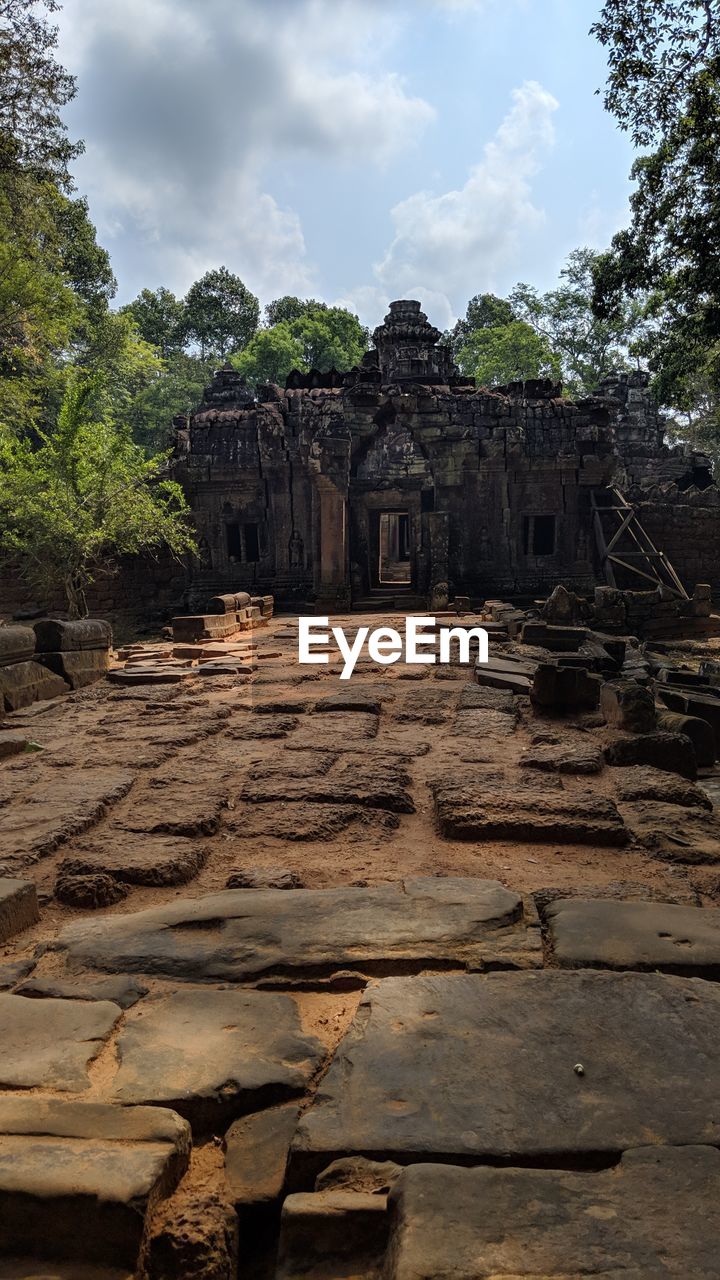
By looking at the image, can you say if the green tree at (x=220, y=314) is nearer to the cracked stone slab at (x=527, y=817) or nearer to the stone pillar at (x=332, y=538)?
the stone pillar at (x=332, y=538)

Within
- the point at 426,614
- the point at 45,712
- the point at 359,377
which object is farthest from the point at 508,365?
the point at 45,712

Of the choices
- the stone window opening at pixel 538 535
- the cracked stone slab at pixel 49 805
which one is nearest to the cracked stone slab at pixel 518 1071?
the cracked stone slab at pixel 49 805

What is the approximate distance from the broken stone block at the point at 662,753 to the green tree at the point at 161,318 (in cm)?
4704

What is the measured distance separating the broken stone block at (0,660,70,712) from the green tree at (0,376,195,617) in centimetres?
646

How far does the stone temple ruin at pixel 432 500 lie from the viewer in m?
18.3

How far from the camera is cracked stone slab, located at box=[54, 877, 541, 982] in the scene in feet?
7.40

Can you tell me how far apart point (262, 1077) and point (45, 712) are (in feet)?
18.1

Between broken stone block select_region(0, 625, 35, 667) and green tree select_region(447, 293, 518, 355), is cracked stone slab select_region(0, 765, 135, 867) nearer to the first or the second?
broken stone block select_region(0, 625, 35, 667)

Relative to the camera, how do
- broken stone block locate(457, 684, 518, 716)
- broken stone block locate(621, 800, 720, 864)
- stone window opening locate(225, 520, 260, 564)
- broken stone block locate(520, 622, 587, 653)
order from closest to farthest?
broken stone block locate(621, 800, 720, 864), broken stone block locate(457, 684, 518, 716), broken stone block locate(520, 622, 587, 653), stone window opening locate(225, 520, 260, 564)

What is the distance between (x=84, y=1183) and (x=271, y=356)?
4259 centimetres

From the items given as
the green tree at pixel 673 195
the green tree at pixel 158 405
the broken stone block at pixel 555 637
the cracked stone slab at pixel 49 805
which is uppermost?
the green tree at pixel 158 405

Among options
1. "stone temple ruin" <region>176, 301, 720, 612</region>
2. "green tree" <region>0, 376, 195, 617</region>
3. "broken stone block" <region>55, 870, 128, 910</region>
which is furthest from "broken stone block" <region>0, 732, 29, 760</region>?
"stone temple ruin" <region>176, 301, 720, 612</region>

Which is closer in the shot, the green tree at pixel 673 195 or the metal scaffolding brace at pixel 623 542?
the green tree at pixel 673 195

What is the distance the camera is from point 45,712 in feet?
21.6
